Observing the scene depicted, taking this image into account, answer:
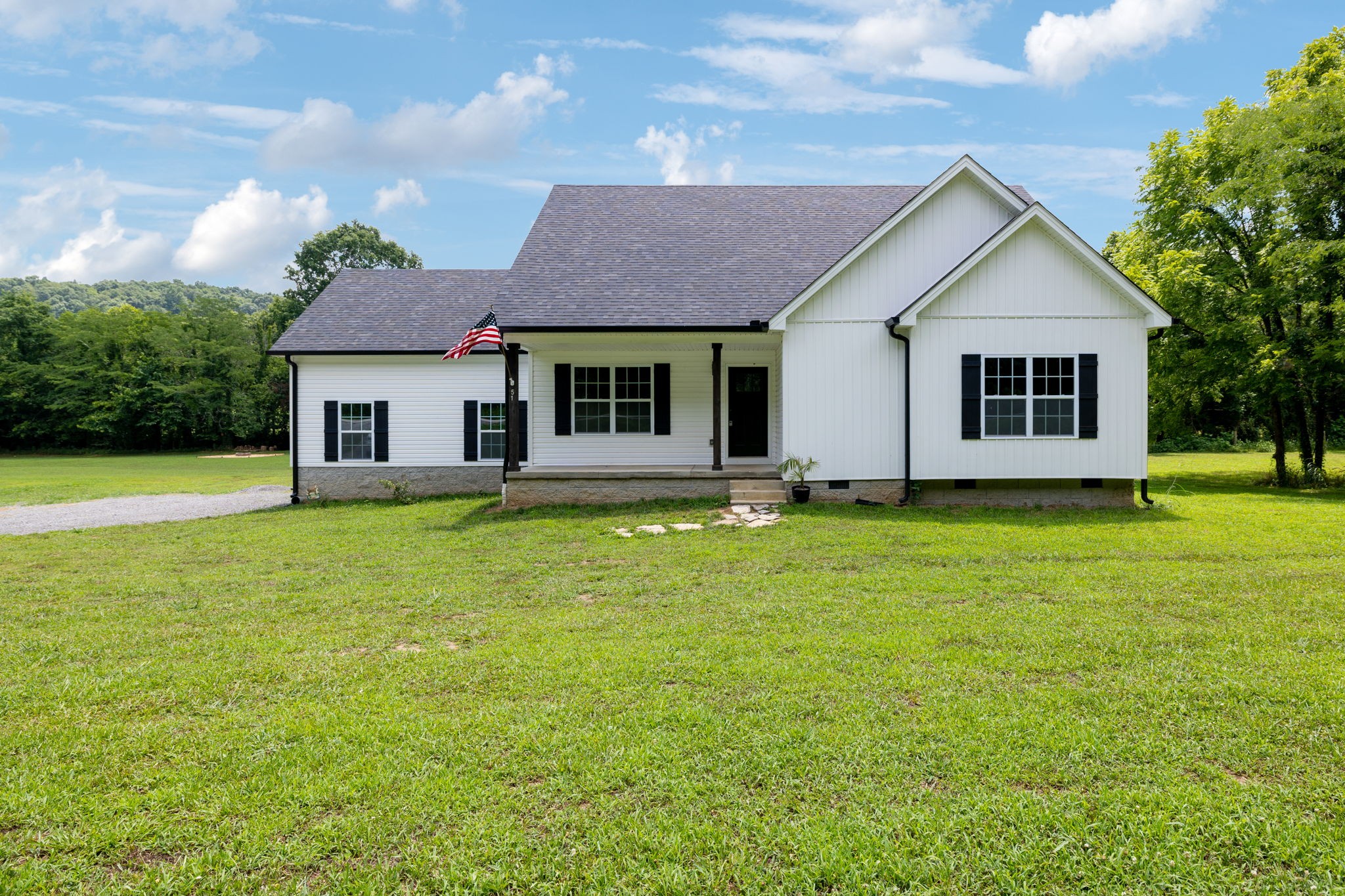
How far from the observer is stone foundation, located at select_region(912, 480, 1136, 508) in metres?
13.0

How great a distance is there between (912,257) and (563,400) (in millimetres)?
7708

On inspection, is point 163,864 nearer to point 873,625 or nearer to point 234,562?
point 873,625

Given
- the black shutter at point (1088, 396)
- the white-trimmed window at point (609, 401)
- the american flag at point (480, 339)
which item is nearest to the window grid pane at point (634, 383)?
the white-trimmed window at point (609, 401)

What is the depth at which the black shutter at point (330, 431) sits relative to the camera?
1709cm

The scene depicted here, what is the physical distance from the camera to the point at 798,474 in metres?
13.0

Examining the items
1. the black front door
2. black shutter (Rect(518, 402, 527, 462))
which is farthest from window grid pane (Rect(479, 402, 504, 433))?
the black front door

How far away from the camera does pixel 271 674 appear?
15.6 feet

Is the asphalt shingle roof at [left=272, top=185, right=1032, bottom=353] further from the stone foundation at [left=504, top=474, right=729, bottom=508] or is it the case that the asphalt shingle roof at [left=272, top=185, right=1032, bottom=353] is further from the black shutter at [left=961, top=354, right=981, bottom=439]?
the black shutter at [left=961, top=354, right=981, bottom=439]

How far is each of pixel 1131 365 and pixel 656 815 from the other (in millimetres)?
13113

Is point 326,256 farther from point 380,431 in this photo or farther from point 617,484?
point 617,484

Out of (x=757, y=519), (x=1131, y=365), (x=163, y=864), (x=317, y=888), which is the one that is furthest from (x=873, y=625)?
(x=1131, y=365)

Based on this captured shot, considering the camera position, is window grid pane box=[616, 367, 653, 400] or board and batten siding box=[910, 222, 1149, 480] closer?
board and batten siding box=[910, 222, 1149, 480]

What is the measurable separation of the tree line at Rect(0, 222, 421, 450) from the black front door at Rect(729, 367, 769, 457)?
36400 mm

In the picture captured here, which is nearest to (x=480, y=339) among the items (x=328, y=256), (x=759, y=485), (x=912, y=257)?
(x=759, y=485)
